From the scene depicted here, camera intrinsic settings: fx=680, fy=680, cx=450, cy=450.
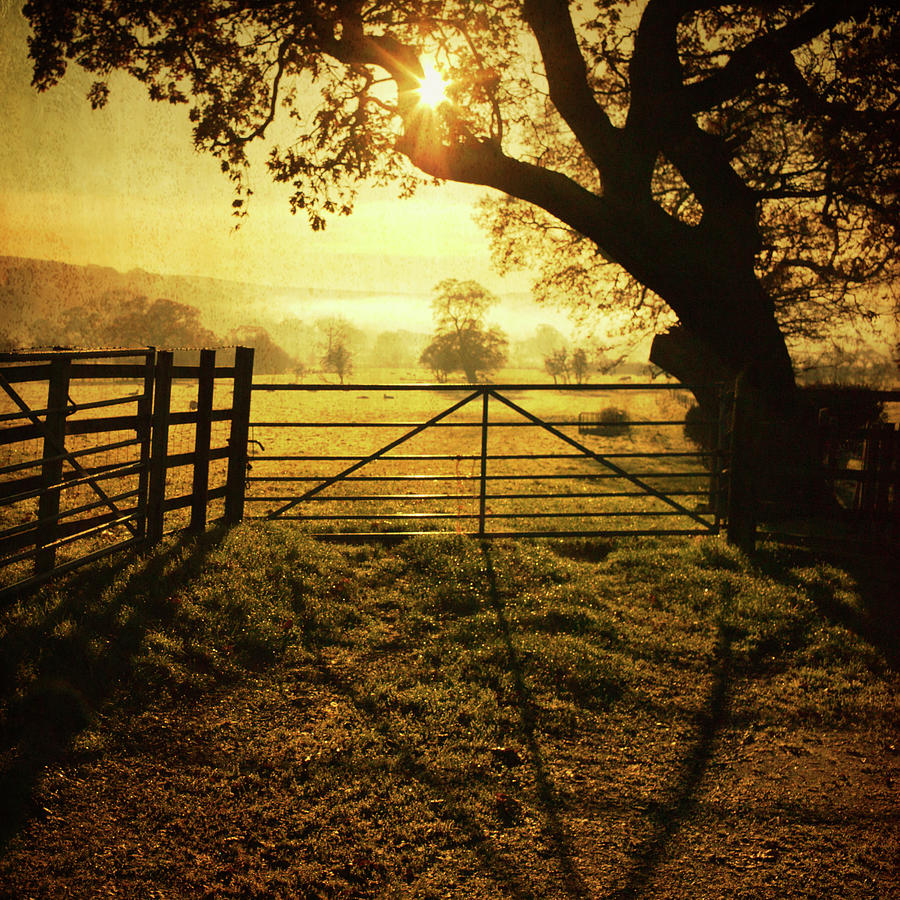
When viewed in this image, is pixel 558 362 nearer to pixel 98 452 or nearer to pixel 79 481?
pixel 98 452

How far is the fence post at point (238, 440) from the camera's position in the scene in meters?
8.63

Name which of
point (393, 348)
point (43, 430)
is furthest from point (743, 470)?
point (393, 348)

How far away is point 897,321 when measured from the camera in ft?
59.0

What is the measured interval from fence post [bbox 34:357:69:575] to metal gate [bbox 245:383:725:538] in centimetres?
241

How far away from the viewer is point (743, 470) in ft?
28.8

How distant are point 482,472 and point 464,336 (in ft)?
214

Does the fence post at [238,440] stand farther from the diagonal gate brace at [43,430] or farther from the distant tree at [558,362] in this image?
the distant tree at [558,362]

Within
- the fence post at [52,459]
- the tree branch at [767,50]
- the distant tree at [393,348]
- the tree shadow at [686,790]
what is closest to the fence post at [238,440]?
the fence post at [52,459]

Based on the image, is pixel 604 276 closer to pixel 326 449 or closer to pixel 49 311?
pixel 326 449

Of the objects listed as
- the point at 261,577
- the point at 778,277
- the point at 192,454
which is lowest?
the point at 261,577

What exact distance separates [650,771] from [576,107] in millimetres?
9987

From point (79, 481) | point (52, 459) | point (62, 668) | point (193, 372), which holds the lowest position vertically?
point (62, 668)

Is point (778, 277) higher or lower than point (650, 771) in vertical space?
higher

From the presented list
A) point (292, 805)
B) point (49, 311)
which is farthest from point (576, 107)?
point (49, 311)
